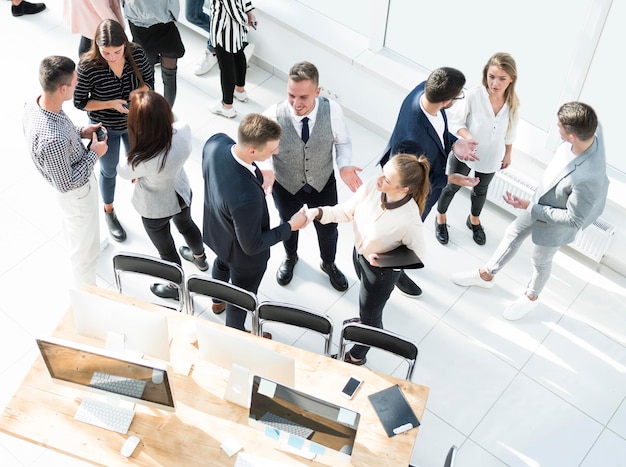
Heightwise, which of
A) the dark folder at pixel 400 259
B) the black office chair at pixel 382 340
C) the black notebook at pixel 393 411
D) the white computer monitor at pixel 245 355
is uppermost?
the dark folder at pixel 400 259

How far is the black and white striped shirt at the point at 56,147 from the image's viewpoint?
13.6ft

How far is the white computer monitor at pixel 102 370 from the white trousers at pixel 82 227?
1.27 metres

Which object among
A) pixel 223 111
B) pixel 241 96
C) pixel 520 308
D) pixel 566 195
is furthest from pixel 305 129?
pixel 241 96

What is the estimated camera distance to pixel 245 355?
12.0 ft

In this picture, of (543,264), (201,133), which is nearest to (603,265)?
(543,264)

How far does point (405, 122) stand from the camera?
4.30 metres

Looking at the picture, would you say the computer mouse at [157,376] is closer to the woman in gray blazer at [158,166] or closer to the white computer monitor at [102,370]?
the white computer monitor at [102,370]

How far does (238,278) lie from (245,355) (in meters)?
0.89

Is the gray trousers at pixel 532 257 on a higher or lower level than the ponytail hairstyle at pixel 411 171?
lower

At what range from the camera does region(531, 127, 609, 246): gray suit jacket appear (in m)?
4.17

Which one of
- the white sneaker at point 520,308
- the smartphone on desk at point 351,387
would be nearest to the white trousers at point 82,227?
the smartphone on desk at point 351,387

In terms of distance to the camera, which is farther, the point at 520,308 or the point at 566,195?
the point at 520,308

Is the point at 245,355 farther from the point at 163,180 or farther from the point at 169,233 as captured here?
the point at 169,233

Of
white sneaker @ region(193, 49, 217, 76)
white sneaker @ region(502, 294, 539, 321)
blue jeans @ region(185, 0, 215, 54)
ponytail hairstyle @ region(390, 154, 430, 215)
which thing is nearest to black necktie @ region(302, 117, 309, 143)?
ponytail hairstyle @ region(390, 154, 430, 215)
